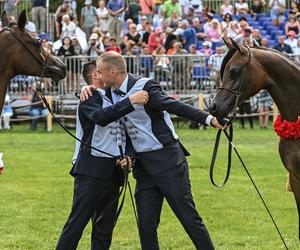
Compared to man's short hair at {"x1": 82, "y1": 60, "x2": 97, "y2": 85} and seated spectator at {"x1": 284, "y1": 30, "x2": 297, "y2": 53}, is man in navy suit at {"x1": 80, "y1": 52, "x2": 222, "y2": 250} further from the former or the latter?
seated spectator at {"x1": 284, "y1": 30, "x2": 297, "y2": 53}

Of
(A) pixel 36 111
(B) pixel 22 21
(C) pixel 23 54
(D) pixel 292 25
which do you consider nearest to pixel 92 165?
(C) pixel 23 54

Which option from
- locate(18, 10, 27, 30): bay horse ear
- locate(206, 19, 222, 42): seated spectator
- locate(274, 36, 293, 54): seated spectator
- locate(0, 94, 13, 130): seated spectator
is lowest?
locate(0, 94, 13, 130): seated spectator

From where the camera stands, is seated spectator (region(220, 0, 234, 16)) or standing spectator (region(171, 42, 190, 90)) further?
seated spectator (region(220, 0, 234, 16))

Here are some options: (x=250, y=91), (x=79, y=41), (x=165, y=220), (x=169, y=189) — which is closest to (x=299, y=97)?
(x=250, y=91)

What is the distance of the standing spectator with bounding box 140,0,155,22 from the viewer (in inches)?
1173

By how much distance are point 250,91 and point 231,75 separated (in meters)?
0.24

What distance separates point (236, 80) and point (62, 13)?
21.0 m

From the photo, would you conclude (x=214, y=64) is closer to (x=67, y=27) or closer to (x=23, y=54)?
(x=67, y=27)

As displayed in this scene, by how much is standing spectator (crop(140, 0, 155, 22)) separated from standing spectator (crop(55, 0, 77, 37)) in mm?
2469

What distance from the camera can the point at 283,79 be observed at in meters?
8.20

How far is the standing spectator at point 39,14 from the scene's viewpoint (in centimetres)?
2856

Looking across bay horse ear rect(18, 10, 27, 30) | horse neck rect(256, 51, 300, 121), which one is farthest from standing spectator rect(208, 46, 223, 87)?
bay horse ear rect(18, 10, 27, 30)

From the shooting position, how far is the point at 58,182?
1478 centimetres

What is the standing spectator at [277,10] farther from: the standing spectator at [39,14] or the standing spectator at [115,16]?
the standing spectator at [39,14]
